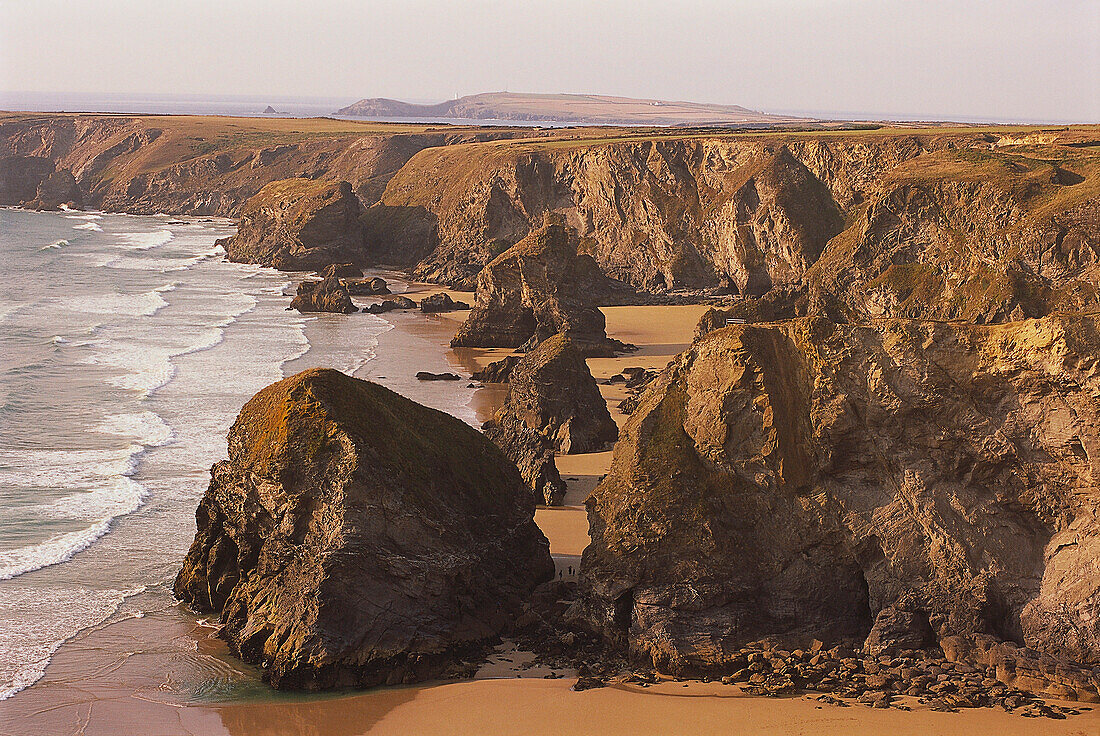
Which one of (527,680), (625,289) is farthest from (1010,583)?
(625,289)

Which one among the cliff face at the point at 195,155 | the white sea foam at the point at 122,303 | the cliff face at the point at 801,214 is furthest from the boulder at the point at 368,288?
the cliff face at the point at 195,155

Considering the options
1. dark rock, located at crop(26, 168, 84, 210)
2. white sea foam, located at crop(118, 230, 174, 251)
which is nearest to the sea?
white sea foam, located at crop(118, 230, 174, 251)

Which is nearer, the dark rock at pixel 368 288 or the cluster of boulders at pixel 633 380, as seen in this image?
the cluster of boulders at pixel 633 380

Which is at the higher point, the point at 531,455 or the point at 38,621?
the point at 531,455

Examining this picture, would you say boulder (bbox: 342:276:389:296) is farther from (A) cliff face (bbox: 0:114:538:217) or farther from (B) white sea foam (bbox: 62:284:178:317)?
(A) cliff face (bbox: 0:114:538:217)

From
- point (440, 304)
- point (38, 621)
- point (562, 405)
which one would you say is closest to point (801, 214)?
point (440, 304)

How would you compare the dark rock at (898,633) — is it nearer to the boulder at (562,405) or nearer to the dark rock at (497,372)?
the boulder at (562,405)

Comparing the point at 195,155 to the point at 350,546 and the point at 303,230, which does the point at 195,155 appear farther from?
the point at 350,546
